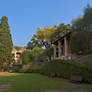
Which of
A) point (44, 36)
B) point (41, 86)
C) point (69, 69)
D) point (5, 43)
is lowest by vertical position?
point (41, 86)

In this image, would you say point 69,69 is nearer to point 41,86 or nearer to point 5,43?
point 41,86

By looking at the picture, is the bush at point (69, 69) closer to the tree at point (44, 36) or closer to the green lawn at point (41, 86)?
the green lawn at point (41, 86)

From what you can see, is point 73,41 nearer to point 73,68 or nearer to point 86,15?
point 86,15

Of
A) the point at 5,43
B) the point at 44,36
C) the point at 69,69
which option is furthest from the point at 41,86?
the point at 44,36

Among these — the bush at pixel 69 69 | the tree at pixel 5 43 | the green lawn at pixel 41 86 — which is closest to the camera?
the green lawn at pixel 41 86

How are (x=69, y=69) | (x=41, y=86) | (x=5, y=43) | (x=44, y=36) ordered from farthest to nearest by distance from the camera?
(x=44, y=36) < (x=5, y=43) < (x=69, y=69) < (x=41, y=86)

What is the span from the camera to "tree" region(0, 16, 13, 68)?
80.6 feet

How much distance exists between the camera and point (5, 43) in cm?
2517

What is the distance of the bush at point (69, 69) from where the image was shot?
879cm

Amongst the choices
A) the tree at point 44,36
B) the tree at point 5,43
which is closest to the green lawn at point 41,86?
the tree at point 5,43

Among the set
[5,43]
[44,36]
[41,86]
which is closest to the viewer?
[41,86]

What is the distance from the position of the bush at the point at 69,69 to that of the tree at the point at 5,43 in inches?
507

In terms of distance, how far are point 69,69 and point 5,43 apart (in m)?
18.5

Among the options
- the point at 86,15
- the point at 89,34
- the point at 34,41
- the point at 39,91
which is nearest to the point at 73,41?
the point at 89,34
